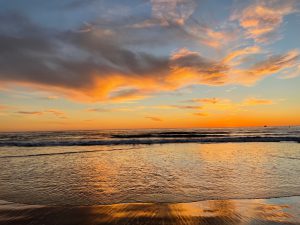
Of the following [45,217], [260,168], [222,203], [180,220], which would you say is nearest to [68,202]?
[45,217]

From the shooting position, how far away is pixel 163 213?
559cm

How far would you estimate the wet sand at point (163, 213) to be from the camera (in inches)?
202

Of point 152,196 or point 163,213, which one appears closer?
point 163,213

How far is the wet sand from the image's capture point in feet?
16.8

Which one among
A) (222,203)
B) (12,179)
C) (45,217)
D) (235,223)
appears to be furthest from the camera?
(12,179)

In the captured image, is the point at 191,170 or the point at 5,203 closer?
the point at 5,203

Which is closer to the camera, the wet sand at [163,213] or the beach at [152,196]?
the wet sand at [163,213]

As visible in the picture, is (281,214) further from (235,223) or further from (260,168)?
(260,168)

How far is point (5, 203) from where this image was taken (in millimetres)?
6453

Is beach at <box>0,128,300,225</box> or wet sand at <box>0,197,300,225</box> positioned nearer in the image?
wet sand at <box>0,197,300,225</box>

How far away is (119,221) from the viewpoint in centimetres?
514

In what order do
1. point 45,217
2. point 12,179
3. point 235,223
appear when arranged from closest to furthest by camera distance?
1. point 235,223
2. point 45,217
3. point 12,179

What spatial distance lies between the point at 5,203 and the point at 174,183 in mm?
4834

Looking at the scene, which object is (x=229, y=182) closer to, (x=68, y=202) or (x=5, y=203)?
Result: (x=68, y=202)
